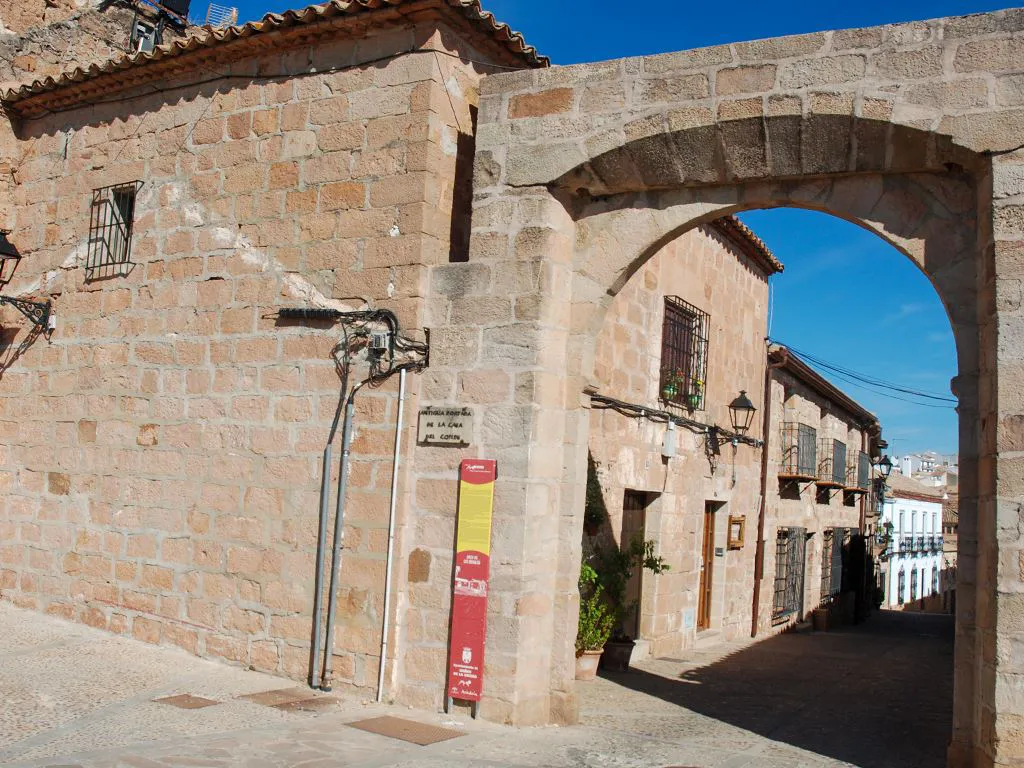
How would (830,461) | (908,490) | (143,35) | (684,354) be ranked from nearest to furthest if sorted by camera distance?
(684,354) → (143,35) → (830,461) → (908,490)

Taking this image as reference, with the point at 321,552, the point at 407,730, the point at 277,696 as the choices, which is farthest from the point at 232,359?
the point at 407,730

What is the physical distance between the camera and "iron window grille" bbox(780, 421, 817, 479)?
585 inches

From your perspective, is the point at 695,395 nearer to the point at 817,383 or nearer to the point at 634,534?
the point at 634,534

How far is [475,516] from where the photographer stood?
637cm

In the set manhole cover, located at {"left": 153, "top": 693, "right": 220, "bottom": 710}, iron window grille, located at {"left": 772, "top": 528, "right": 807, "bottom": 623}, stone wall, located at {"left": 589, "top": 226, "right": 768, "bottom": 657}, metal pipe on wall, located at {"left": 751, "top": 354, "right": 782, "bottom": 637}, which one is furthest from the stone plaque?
iron window grille, located at {"left": 772, "top": 528, "right": 807, "bottom": 623}

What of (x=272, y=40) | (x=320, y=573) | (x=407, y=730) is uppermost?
(x=272, y=40)

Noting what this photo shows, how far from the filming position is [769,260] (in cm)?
1405

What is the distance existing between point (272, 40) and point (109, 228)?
2.23m

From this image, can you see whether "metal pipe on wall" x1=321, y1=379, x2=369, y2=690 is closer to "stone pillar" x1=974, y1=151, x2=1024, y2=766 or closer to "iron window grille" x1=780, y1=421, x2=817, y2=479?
"stone pillar" x1=974, y1=151, x2=1024, y2=766

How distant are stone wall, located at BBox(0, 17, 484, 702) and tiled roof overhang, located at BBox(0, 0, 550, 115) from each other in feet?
0.48

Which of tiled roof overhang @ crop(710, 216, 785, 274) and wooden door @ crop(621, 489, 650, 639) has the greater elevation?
tiled roof overhang @ crop(710, 216, 785, 274)

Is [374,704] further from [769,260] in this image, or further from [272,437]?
[769,260]

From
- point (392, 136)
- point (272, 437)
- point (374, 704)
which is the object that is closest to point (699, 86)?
point (392, 136)

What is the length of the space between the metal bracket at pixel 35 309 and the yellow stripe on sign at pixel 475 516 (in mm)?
4425
